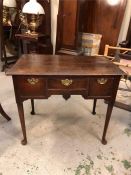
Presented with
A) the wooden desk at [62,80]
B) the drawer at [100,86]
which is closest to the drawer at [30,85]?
the wooden desk at [62,80]

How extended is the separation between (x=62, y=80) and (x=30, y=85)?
24 centimetres

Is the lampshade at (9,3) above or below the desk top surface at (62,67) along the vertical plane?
above

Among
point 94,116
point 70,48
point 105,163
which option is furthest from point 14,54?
point 105,163

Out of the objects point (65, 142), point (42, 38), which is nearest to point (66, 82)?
point (65, 142)

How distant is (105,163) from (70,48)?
200 cm

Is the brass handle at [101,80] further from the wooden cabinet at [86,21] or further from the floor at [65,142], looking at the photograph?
the wooden cabinet at [86,21]

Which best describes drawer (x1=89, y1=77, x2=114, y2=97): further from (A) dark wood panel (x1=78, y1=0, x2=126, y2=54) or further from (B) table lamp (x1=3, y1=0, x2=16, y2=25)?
(B) table lamp (x1=3, y1=0, x2=16, y2=25)

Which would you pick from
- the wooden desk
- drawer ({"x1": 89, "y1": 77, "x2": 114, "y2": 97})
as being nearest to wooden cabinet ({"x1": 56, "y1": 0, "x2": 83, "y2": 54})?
the wooden desk

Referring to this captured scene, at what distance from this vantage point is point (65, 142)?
153cm

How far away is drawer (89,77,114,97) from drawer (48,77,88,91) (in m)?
0.05

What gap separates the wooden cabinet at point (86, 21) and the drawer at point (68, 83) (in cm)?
170

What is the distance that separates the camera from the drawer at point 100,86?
4.06ft

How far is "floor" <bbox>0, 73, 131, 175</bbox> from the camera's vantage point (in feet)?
4.22

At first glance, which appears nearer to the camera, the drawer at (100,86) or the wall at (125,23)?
the drawer at (100,86)
